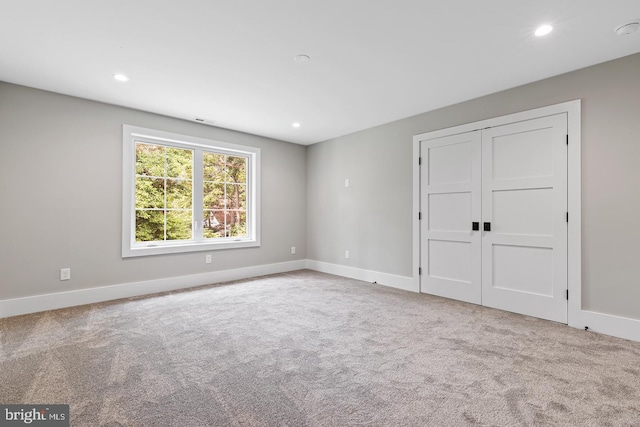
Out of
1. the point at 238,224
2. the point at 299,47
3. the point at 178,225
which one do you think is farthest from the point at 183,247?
the point at 299,47

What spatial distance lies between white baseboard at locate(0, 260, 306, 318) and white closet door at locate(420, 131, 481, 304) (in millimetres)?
2777

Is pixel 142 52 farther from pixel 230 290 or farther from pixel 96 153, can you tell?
pixel 230 290

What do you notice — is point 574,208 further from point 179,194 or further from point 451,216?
point 179,194

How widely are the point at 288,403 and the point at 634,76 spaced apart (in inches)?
149

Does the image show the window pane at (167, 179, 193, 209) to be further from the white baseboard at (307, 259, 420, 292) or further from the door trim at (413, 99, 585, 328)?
the door trim at (413, 99, 585, 328)

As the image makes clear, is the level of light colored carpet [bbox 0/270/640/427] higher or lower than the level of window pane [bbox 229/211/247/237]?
lower

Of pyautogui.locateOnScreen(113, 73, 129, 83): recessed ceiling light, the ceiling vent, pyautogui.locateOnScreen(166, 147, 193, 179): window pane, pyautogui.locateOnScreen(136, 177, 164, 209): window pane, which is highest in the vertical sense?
pyautogui.locateOnScreen(113, 73, 129, 83): recessed ceiling light

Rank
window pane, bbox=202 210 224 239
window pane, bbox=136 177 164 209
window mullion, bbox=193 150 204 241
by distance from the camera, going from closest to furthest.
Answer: window pane, bbox=136 177 164 209 < window mullion, bbox=193 150 204 241 < window pane, bbox=202 210 224 239

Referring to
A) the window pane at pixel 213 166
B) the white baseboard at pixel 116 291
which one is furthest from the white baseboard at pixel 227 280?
the window pane at pixel 213 166

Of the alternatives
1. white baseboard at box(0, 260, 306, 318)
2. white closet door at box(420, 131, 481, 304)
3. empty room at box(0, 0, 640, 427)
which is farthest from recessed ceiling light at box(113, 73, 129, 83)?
white closet door at box(420, 131, 481, 304)

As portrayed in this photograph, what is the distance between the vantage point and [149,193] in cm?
424

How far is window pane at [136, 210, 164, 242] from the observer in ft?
13.7

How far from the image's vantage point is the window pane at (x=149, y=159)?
165 inches

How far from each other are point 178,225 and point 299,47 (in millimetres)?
3161
